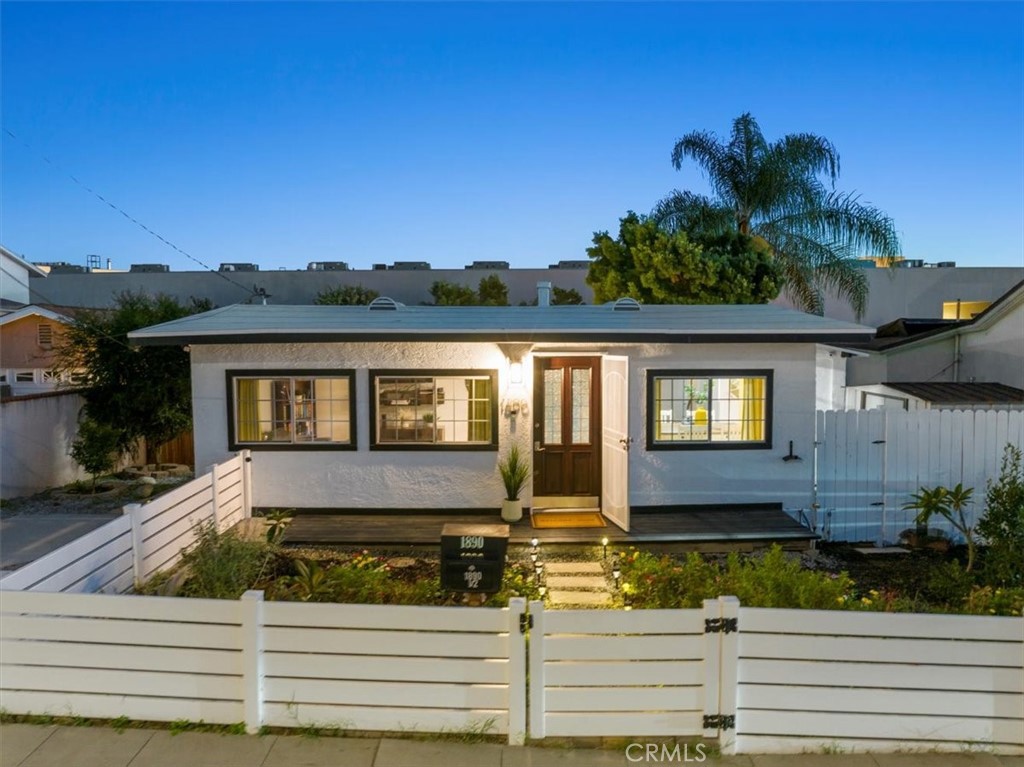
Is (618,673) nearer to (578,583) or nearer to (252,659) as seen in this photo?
(252,659)

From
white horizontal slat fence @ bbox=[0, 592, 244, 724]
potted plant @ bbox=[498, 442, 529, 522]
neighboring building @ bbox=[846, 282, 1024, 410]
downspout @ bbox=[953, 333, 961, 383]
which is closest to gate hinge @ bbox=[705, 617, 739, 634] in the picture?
white horizontal slat fence @ bbox=[0, 592, 244, 724]

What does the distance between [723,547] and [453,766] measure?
17.8 ft

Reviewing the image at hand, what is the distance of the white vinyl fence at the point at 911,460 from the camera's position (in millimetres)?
8930

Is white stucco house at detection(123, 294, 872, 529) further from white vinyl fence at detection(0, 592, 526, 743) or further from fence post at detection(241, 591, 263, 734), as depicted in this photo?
fence post at detection(241, 591, 263, 734)

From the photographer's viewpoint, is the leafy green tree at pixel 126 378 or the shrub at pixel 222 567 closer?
the shrub at pixel 222 567

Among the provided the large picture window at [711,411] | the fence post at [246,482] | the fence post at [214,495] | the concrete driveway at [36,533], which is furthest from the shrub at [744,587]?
the concrete driveway at [36,533]

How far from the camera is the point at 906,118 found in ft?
56.5

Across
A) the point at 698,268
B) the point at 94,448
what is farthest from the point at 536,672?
the point at 698,268

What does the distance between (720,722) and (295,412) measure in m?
7.14

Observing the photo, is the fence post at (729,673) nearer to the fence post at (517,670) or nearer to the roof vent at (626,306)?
the fence post at (517,670)

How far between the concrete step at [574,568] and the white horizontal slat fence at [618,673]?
3518 mm

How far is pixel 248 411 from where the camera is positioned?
9.45 metres

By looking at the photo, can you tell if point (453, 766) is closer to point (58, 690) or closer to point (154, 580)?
point (58, 690)

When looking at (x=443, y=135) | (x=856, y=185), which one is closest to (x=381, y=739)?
(x=856, y=185)
